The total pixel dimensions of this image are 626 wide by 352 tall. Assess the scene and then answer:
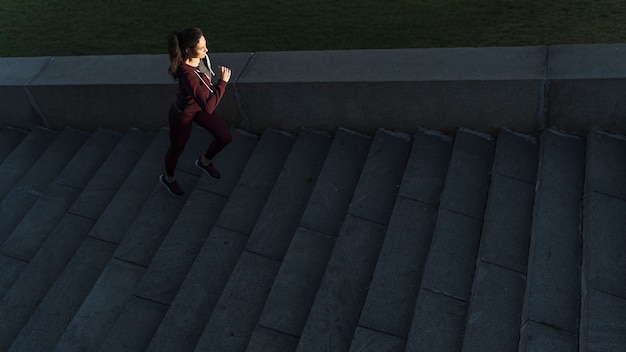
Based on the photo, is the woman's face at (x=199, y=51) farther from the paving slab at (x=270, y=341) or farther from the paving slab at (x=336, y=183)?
the paving slab at (x=270, y=341)

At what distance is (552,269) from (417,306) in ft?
3.23

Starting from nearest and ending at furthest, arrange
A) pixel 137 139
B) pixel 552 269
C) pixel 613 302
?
pixel 613 302 → pixel 552 269 → pixel 137 139

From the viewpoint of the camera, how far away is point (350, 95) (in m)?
6.12

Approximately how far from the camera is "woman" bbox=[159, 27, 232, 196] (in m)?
5.13

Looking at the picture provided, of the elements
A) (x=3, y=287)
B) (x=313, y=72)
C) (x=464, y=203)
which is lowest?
(x=3, y=287)

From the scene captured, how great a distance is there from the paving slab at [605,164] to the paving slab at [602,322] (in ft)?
3.53

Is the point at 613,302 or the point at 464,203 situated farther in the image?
the point at 464,203

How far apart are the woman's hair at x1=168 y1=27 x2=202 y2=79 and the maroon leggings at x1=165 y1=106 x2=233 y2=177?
0.64m

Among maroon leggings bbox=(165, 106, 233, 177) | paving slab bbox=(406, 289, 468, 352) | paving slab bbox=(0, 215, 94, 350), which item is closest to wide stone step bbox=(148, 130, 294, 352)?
maroon leggings bbox=(165, 106, 233, 177)

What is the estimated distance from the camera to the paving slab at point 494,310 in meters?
4.34

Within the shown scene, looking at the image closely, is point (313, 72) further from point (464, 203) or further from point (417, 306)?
point (417, 306)

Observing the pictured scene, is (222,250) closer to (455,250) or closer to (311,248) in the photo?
(311,248)

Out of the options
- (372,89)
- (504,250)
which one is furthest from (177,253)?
(504,250)

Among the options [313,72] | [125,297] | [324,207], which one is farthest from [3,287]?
[313,72]
